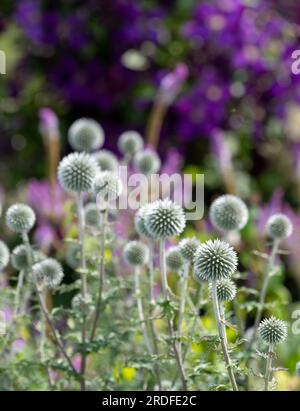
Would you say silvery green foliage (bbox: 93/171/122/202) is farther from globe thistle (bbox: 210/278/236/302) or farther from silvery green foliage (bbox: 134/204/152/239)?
globe thistle (bbox: 210/278/236/302)

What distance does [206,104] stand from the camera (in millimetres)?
4684

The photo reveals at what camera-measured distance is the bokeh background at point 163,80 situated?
4652mm

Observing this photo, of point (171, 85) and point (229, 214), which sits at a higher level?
point (171, 85)

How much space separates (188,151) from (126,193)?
2.04 meters

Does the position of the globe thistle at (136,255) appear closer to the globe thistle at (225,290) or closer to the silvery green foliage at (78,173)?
the silvery green foliage at (78,173)

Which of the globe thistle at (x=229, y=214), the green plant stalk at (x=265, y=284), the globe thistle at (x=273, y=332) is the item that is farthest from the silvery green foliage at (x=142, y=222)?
the globe thistle at (x=273, y=332)

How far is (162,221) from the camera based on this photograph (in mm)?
1929

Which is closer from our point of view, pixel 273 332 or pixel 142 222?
pixel 273 332

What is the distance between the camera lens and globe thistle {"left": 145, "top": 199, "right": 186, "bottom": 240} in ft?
6.30

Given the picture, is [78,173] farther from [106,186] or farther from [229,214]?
[229,214]

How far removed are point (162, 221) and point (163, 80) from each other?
2618 millimetres

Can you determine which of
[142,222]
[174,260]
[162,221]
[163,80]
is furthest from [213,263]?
[163,80]

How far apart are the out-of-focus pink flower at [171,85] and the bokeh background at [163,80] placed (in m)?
0.05
